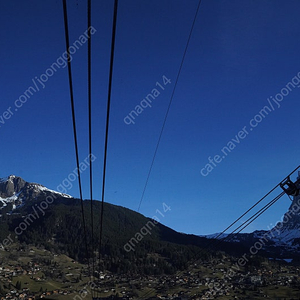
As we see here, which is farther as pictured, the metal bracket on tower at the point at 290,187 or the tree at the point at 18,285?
the tree at the point at 18,285

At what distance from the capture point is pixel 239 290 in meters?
199

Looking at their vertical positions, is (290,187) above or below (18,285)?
below

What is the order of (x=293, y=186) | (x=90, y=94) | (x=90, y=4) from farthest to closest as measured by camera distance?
(x=293, y=186) < (x=90, y=94) < (x=90, y=4)

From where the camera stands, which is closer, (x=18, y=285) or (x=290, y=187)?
(x=290, y=187)

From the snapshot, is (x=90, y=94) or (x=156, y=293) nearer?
(x=90, y=94)

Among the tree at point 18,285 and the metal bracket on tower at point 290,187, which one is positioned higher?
the tree at point 18,285

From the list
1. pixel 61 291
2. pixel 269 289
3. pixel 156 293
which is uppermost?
pixel 61 291

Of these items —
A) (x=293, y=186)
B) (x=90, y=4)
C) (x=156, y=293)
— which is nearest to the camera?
(x=90, y=4)

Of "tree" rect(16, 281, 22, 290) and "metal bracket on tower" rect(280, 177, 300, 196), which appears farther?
"tree" rect(16, 281, 22, 290)

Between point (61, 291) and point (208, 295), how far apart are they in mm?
94211

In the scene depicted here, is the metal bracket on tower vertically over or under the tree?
under

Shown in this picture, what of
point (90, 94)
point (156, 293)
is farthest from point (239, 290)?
point (90, 94)

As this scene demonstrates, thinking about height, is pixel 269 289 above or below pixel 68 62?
below

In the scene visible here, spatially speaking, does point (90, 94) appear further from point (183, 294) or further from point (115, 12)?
point (183, 294)
